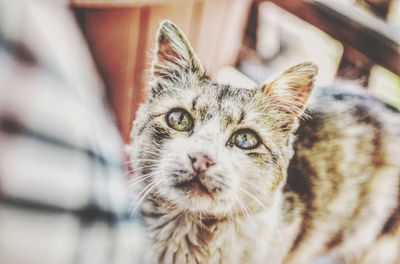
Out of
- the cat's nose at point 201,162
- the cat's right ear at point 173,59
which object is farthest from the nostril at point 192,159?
the cat's right ear at point 173,59

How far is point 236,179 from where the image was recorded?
0.44 metres

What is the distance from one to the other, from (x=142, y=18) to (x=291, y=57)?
21cm

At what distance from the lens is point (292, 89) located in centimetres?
47

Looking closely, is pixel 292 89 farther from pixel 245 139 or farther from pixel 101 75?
pixel 101 75

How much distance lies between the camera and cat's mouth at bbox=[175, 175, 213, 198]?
1.43ft

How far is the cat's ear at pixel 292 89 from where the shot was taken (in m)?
0.45

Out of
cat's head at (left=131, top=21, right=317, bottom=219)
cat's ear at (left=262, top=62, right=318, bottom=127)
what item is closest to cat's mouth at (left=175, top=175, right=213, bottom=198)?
cat's head at (left=131, top=21, right=317, bottom=219)

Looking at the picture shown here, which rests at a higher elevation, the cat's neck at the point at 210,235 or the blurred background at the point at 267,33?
the blurred background at the point at 267,33

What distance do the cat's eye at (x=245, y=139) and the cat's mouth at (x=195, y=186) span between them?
0.06m

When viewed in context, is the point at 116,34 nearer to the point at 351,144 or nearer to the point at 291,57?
the point at 291,57

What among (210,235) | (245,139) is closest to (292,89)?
(245,139)

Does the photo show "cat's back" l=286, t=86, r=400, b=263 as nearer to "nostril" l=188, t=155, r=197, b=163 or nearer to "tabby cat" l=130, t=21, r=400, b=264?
"tabby cat" l=130, t=21, r=400, b=264

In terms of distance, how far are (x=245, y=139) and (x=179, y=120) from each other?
0.07 m

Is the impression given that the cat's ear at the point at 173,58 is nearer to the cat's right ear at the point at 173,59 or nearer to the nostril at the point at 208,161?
the cat's right ear at the point at 173,59
